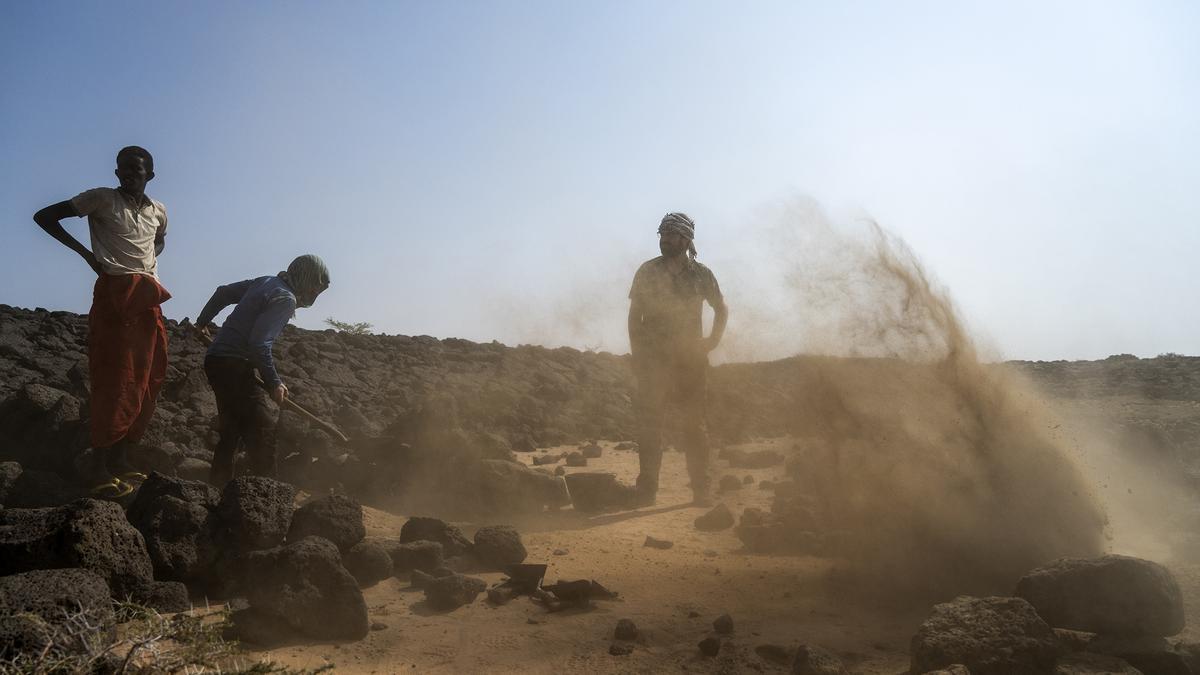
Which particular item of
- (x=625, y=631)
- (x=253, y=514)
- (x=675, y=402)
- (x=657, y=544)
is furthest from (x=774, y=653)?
(x=675, y=402)

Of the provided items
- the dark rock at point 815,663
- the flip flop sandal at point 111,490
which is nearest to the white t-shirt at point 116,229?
the flip flop sandal at point 111,490

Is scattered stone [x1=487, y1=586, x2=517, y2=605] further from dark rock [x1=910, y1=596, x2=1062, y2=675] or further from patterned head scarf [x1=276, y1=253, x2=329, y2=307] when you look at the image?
patterned head scarf [x1=276, y1=253, x2=329, y2=307]

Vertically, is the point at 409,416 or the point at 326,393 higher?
the point at 326,393

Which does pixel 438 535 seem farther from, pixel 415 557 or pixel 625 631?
pixel 625 631

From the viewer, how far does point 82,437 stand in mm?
5785

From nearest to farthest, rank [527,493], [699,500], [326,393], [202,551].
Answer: [202,551] < [527,493] < [699,500] < [326,393]

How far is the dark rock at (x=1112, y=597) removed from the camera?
10.6 ft

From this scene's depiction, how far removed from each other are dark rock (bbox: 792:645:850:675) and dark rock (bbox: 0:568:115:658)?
8.72 feet

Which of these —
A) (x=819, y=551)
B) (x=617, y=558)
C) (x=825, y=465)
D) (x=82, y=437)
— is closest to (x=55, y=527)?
(x=82, y=437)

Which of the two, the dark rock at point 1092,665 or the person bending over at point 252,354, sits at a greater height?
the person bending over at point 252,354

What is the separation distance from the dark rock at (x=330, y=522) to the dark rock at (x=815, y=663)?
2696 millimetres

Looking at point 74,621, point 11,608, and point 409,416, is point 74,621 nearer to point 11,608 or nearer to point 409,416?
point 11,608

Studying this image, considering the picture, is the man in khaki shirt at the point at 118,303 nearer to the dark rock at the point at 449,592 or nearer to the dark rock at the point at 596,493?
the dark rock at the point at 449,592

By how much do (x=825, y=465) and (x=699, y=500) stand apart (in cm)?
154
